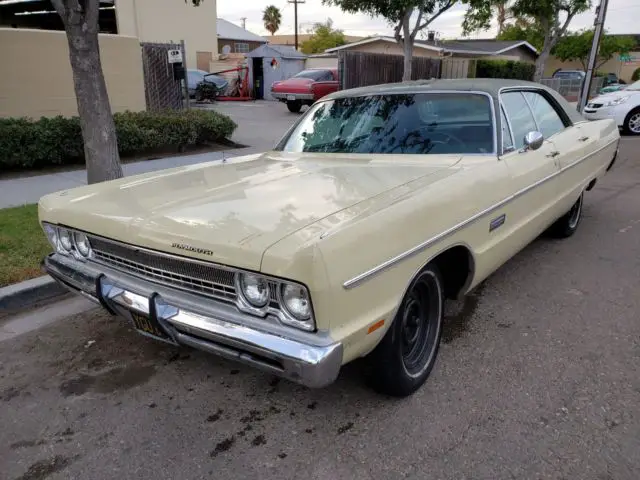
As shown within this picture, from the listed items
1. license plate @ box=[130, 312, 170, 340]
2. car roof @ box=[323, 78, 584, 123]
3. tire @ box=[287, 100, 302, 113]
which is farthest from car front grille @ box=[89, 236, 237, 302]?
tire @ box=[287, 100, 302, 113]

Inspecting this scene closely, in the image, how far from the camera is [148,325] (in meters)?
2.61

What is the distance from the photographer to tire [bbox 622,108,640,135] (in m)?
14.0

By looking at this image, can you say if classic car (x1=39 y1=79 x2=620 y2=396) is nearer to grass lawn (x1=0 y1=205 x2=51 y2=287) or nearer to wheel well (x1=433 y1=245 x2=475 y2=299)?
wheel well (x1=433 y1=245 x2=475 y2=299)

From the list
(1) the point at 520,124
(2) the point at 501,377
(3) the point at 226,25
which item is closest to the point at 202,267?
(2) the point at 501,377

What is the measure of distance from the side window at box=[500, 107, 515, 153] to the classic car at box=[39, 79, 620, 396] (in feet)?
0.04

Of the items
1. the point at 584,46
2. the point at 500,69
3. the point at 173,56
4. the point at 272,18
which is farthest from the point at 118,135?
the point at 272,18

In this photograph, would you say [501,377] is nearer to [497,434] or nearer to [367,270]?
[497,434]

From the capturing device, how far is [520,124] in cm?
404

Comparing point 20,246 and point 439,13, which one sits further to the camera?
point 439,13

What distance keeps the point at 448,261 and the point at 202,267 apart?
1.56 m

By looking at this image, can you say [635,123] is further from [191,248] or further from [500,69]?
[191,248]

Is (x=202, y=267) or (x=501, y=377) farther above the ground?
(x=202, y=267)

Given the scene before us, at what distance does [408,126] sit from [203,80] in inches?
836

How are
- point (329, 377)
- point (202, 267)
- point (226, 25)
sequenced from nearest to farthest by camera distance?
1. point (329, 377)
2. point (202, 267)
3. point (226, 25)
